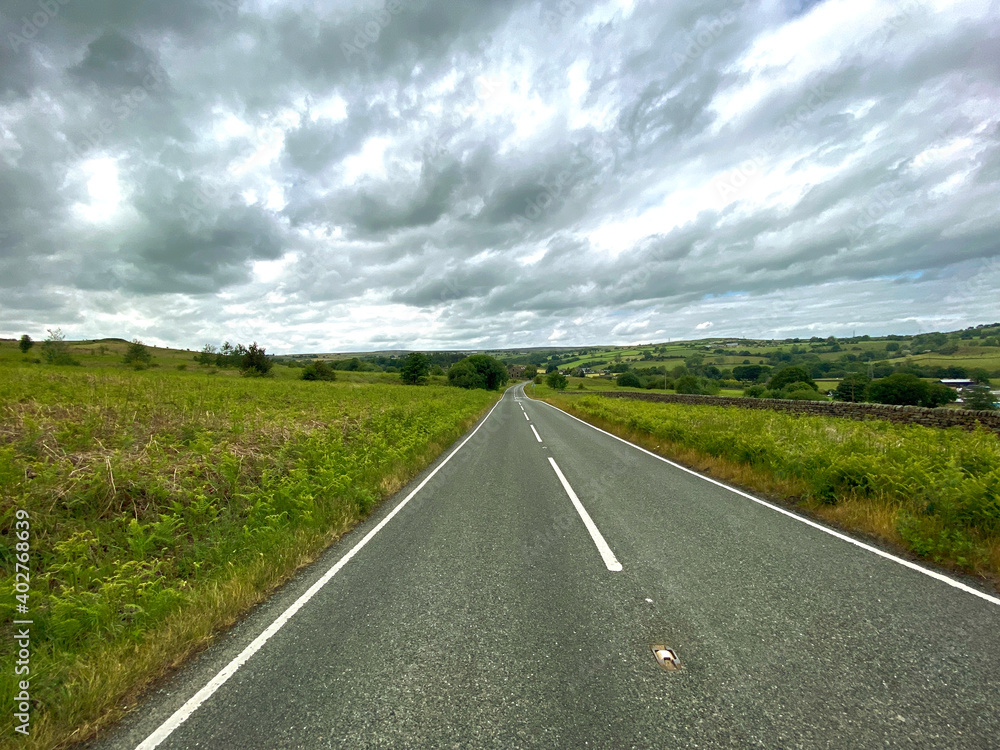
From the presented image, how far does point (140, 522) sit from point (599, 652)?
5.77 m

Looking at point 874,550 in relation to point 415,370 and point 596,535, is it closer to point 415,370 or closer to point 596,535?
point 596,535

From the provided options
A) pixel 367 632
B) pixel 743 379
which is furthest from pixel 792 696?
pixel 743 379

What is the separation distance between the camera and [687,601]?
368cm

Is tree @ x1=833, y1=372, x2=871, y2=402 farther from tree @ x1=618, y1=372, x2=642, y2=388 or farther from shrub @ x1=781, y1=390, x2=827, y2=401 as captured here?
tree @ x1=618, y1=372, x2=642, y2=388

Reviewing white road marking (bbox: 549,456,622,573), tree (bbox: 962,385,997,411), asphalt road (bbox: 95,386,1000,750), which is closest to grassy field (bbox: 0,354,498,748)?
asphalt road (bbox: 95,386,1000,750)

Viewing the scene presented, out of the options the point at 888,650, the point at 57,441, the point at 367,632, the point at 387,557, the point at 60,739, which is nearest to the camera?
the point at 60,739

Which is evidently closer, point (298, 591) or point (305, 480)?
point (298, 591)

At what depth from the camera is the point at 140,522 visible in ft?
16.6

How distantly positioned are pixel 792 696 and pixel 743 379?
71.5 metres

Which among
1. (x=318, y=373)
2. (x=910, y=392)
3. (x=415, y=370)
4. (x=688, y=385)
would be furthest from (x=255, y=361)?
(x=910, y=392)

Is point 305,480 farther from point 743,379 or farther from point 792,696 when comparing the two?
point 743,379

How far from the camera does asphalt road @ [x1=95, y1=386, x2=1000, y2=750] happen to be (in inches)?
90.5

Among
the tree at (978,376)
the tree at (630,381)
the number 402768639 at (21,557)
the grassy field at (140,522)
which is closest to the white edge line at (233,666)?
the grassy field at (140,522)

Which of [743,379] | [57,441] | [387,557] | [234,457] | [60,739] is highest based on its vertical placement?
[57,441]
